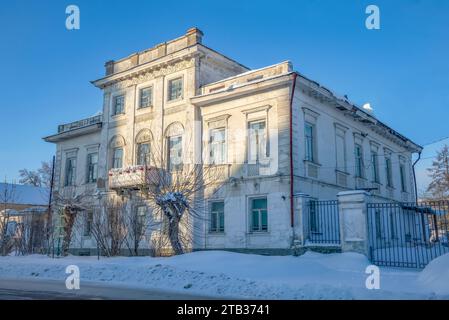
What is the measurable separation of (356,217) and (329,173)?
648 cm

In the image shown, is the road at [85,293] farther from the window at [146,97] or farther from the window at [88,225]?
the window at [146,97]

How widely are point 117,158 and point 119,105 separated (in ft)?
11.8

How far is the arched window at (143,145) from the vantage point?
25.2m

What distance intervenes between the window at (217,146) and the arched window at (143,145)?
4.48m

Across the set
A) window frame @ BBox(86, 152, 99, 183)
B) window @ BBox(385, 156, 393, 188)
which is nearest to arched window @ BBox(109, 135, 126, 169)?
window frame @ BBox(86, 152, 99, 183)

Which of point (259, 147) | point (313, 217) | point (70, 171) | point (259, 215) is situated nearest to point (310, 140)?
point (259, 147)


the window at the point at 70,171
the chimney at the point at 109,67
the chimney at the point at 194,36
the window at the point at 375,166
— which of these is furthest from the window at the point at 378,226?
the window at the point at 70,171

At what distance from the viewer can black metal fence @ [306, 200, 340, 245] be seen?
18.8 metres

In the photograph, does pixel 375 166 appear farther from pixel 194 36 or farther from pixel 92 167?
pixel 92 167

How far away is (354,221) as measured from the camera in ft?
52.6

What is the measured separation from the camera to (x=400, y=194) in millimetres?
30672

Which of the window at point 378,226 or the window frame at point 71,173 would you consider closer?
the window at point 378,226

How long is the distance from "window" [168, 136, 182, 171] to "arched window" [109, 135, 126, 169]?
4.12 meters

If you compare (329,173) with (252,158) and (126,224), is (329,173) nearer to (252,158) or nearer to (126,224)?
(252,158)
